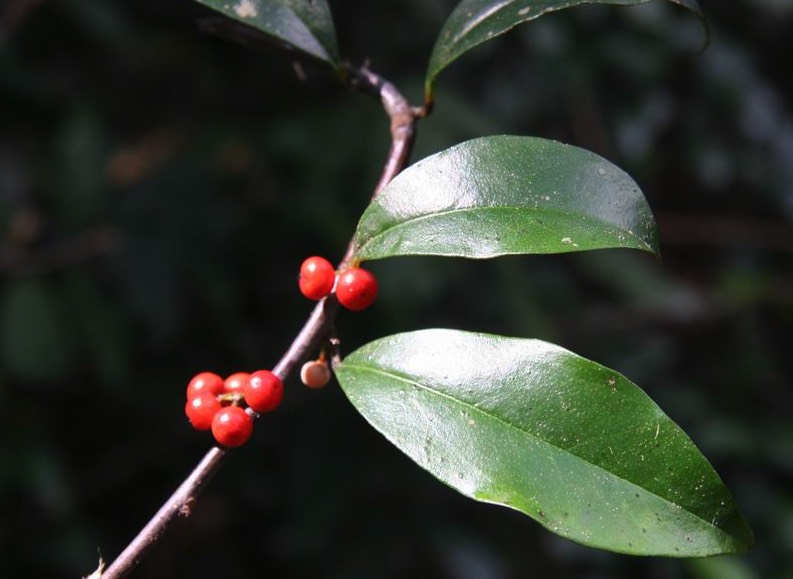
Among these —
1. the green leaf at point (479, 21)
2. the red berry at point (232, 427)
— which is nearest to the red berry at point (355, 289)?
the red berry at point (232, 427)

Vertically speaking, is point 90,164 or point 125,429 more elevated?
point 90,164

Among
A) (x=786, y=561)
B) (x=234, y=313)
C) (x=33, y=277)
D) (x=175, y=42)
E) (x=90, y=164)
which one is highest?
(x=175, y=42)

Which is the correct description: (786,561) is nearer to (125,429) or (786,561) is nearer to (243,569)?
(243,569)

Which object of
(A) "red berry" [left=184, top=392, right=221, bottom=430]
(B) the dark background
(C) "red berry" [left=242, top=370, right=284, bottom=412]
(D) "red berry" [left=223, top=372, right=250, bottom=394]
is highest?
(C) "red berry" [left=242, top=370, right=284, bottom=412]

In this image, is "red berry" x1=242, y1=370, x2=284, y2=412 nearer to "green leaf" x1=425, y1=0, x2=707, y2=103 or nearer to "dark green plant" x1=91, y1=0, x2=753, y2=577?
"dark green plant" x1=91, y1=0, x2=753, y2=577

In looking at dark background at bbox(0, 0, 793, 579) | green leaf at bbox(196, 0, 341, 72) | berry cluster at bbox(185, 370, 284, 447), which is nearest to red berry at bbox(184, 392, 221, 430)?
berry cluster at bbox(185, 370, 284, 447)

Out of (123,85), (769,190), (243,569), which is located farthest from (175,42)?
(769,190)

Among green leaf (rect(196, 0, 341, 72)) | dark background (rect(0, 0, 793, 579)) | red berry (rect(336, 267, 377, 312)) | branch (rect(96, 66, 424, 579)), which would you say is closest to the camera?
branch (rect(96, 66, 424, 579))
